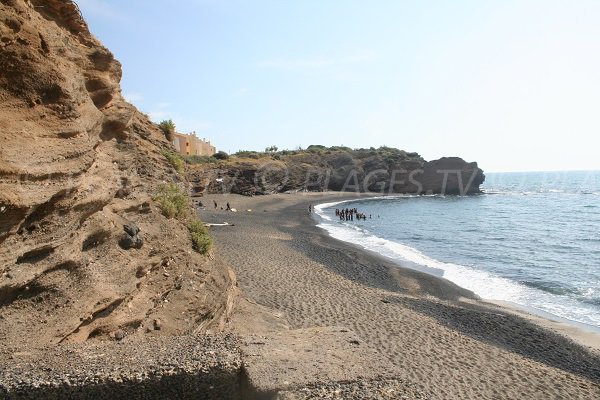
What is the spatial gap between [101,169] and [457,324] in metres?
11.8

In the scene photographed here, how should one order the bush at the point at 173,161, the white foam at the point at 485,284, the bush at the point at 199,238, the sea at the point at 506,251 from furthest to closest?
1. the sea at the point at 506,251
2. the white foam at the point at 485,284
3. the bush at the point at 173,161
4. the bush at the point at 199,238

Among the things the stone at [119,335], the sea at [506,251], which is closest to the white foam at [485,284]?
the sea at [506,251]

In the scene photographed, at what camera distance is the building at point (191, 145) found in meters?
67.6

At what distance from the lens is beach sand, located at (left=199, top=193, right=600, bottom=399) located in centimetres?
970

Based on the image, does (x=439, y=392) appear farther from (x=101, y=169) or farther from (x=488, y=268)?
(x=488, y=268)

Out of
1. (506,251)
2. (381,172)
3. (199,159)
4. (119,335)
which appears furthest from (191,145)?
(119,335)

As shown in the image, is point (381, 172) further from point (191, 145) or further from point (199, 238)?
point (199, 238)

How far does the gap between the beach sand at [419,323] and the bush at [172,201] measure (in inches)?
83.6

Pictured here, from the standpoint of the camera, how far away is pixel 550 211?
59.9 meters

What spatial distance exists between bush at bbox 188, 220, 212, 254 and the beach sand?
1572 mm

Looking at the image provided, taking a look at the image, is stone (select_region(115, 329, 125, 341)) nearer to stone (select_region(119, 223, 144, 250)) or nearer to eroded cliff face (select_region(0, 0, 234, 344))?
eroded cliff face (select_region(0, 0, 234, 344))

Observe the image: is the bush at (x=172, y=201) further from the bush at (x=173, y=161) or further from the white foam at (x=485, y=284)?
the white foam at (x=485, y=284)

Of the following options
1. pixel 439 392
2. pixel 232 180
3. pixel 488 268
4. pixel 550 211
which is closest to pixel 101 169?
pixel 439 392

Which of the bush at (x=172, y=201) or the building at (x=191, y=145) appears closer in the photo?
the bush at (x=172, y=201)
